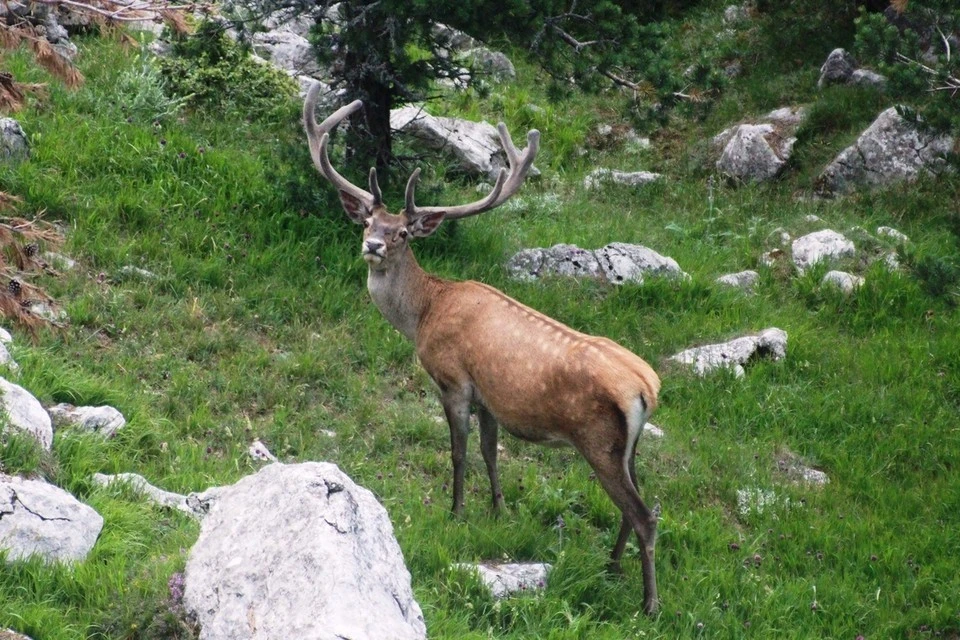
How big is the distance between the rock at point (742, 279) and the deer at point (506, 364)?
10.5 feet

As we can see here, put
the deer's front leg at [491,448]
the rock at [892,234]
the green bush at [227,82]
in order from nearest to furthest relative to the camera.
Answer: the deer's front leg at [491,448]
the rock at [892,234]
the green bush at [227,82]

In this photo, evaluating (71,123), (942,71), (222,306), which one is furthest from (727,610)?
(71,123)

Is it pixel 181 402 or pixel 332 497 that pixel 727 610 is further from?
pixel 181 402

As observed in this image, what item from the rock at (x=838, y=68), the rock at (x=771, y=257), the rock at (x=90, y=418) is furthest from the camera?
the rock at (x=838, y=68)

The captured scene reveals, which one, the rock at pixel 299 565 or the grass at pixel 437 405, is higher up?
the rock at pixel 299 565

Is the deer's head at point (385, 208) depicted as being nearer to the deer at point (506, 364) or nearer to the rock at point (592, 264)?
the deer at point (506, 364)

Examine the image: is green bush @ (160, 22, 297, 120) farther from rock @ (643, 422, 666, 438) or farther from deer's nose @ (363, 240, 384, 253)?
rock @ (643, 422, 666, 438)

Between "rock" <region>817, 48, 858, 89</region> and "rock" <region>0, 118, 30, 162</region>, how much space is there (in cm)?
912

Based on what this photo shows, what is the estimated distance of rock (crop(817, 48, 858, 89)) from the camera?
48.0 ft

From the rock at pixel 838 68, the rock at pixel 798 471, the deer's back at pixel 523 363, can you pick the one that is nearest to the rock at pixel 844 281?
the rock at pixel 798 471

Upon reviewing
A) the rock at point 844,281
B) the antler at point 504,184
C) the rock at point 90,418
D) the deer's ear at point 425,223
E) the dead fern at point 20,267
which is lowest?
the rock at point 844,281

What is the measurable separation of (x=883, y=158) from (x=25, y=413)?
9.47m

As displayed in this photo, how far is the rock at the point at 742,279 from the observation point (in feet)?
36.0

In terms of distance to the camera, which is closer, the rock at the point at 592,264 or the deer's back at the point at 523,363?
the deer's back at the point at 523,363
